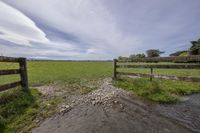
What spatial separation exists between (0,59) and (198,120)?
6.27 meters

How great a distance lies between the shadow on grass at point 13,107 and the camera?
2.92 m

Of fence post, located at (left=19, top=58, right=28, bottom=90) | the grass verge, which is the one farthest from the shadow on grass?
fence post, located at (left=19, top=58, right=28, bottom=90)

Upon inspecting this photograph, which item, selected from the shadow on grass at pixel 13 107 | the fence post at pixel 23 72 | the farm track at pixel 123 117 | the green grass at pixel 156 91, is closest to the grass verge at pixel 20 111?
the shadow on grass at pixel 13 107

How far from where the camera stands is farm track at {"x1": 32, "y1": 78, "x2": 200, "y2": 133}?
2.69m

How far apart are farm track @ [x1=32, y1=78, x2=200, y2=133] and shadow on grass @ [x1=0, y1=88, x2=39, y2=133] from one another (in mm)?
767

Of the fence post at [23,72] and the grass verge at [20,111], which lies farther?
the fence post at [23,72]

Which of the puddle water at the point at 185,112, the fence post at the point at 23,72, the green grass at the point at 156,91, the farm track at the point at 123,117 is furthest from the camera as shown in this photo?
the fence post at the point at 23,72

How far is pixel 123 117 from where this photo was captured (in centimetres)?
321

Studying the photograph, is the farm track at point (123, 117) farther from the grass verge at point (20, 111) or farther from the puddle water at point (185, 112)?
the grass verge at point (20, 111)

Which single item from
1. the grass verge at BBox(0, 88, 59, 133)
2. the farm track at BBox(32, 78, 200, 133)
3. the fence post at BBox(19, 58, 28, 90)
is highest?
the fence post at BBox(19, 58, 28, 90)

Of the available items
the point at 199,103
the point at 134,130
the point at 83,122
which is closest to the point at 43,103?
the point at 83,122

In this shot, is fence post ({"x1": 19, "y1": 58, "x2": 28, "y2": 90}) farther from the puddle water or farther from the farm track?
the puddle water

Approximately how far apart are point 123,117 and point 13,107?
3.39 metres

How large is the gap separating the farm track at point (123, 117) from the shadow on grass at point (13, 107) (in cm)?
77
